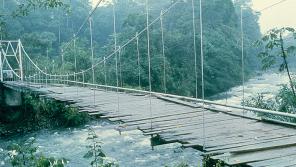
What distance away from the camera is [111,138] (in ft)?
37.6

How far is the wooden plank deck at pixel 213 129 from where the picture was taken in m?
2.68

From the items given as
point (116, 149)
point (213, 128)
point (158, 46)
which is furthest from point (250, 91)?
point (213, 128)

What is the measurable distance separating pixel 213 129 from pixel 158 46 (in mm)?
14601

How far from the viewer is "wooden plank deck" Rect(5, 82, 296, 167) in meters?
2.68

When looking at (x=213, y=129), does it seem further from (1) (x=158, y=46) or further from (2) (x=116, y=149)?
(1) (x=158, y=46)

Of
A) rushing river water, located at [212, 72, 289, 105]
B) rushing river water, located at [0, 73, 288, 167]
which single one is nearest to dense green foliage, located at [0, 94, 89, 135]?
rushing river water, located at [0, 73, 288, 167]

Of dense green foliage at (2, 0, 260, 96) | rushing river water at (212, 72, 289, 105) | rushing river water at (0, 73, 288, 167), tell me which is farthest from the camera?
rushing river water at (212, 72, 289, 105)

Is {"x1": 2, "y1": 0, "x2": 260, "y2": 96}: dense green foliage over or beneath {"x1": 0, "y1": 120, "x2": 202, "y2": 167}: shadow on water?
over

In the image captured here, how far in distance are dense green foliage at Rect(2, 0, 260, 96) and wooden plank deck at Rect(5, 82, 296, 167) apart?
1082cm

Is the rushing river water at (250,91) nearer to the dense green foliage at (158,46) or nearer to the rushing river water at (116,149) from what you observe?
the dense green foliage at (158,46)

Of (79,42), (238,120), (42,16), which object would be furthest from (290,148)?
(42,16)

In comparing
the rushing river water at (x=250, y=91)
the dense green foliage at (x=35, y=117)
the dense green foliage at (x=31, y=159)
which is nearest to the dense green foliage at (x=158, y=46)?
the rushing river water at (x=250, y=91)

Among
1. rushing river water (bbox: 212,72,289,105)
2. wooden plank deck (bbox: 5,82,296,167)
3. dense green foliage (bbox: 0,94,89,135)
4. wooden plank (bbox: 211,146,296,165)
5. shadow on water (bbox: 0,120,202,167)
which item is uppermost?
wooden plank deck (bbox: 5,82,296,167)

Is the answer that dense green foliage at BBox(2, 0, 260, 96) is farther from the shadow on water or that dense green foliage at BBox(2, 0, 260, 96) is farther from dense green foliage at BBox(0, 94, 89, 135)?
the shadow on water
